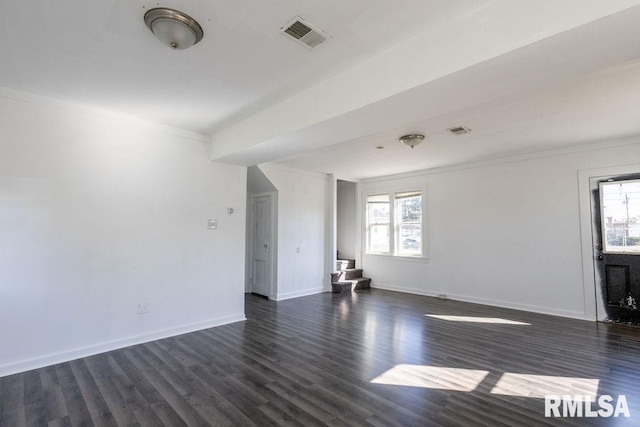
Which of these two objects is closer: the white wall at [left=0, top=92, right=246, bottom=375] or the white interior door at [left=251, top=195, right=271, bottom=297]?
the white wall at [left=0, top=92, right=246, bottom=375]

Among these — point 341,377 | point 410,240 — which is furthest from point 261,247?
point 341,377

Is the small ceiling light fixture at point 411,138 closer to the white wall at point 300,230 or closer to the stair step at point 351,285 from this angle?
the white wall at point 300,230

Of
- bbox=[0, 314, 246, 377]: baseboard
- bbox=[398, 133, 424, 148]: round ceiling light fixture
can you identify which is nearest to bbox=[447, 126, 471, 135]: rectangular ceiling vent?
bbox=[398, 133, 424, 148]: round ceiling light fixture

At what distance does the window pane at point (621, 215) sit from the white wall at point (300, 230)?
478 centimetres

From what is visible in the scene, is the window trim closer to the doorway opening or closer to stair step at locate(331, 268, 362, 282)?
stair step at locate(331, 268, 362, 282)

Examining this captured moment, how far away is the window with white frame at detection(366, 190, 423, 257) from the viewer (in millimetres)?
7047

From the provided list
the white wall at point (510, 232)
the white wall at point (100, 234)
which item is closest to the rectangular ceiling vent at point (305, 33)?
the white wall at point (100, 234)

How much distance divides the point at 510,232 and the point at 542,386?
3.39 metres

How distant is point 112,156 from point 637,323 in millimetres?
7263

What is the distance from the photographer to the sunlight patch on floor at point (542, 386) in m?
2.62

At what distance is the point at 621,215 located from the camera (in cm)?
460

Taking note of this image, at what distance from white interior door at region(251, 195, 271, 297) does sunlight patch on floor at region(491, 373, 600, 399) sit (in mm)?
4478

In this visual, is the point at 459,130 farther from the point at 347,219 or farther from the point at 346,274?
the point at 347,219

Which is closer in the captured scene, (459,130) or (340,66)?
(340,66)
